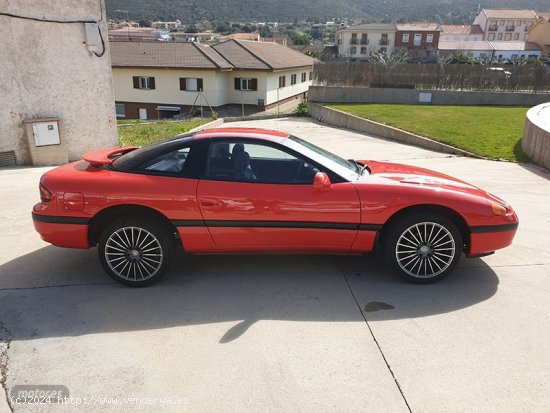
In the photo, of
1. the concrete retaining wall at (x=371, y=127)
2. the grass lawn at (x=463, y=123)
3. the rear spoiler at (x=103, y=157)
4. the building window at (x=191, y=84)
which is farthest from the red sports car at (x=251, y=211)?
the building window at (x=191, y=84)

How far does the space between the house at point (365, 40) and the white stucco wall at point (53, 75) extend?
76.9 m

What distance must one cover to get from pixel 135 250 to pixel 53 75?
8.04 metres

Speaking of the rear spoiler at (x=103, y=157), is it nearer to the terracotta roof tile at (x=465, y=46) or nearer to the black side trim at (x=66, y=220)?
the black side trim at (x=66, y=220)

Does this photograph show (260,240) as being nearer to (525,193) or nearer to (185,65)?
(525,193)

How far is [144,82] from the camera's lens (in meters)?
34.8

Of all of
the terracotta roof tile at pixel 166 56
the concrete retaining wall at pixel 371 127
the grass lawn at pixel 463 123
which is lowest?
the concrete retaining wall at pixel 371 127

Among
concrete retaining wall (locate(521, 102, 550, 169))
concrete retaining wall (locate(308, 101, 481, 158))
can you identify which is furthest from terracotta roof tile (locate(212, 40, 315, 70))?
concrete retaining wall (locate(521, 102, 550, 169))

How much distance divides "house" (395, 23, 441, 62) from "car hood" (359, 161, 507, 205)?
3157 inches

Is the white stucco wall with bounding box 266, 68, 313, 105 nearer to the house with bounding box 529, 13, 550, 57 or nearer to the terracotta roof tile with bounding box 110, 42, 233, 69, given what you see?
the terracotta roof tile with bounding box 110, 42, 233, 69

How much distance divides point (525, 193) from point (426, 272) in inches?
167

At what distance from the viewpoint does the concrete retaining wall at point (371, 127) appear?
12.9m

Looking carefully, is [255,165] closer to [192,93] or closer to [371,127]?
[371,127]

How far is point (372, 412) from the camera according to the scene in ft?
8.36

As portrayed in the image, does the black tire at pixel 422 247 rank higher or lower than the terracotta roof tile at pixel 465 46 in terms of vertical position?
lower
